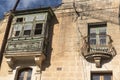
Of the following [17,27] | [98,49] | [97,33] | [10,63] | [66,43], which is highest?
[17,27]

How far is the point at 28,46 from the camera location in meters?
17.0

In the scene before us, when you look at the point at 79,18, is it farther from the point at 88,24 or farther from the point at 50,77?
the point at 50,77

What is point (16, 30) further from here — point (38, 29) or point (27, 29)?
point (38, 29)

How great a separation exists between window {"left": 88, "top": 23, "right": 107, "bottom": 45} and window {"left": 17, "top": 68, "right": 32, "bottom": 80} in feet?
14.3

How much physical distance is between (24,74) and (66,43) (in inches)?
131

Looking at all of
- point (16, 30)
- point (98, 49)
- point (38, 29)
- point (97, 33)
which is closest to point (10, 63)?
point (16, 30)

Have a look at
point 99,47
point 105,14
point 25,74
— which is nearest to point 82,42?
point 99,47

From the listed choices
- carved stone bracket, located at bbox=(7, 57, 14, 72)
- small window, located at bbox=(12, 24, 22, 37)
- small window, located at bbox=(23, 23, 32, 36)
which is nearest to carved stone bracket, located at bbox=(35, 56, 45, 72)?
carved stone bracket, located at bbox=(7, 57, 14, 72)

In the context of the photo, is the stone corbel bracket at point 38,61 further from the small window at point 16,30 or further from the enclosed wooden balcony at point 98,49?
the small window at point 16,30

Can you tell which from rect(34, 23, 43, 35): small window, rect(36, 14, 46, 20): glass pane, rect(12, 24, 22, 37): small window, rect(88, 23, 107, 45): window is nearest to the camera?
rect(88, 23, 107, 45): window

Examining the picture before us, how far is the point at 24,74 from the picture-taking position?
1686 centimetres

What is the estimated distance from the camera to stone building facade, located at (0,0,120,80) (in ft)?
51.6

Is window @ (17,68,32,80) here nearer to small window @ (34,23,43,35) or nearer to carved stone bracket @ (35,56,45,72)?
carved stone bracket @ (35,56,45,72)

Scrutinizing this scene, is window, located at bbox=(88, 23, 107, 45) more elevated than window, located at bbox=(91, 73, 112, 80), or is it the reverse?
window, located at bbox=(88, 23, 107, 45)
